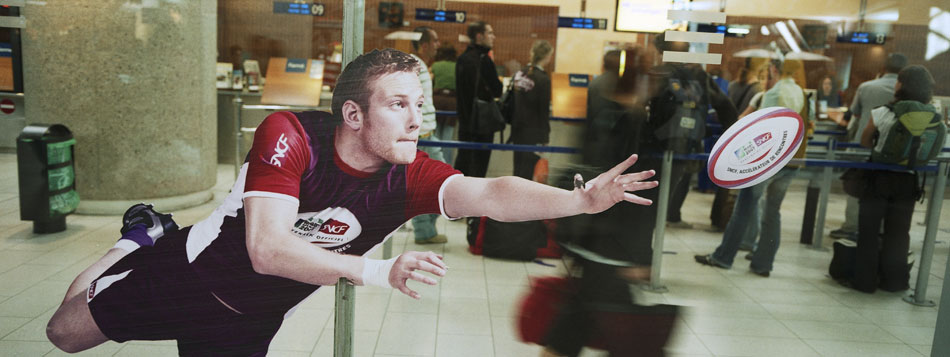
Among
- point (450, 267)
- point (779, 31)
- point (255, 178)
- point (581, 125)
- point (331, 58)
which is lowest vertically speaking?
point (450, 267)

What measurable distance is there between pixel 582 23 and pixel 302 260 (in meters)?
1.32

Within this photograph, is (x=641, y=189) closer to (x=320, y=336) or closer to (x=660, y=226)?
(x=660, y=226)

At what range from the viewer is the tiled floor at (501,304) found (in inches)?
91.6

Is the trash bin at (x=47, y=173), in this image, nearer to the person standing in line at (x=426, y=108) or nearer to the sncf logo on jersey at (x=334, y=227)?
the sncf logo on jersey at (x=334, y=227)

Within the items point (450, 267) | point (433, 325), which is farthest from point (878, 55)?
point (433, 325)

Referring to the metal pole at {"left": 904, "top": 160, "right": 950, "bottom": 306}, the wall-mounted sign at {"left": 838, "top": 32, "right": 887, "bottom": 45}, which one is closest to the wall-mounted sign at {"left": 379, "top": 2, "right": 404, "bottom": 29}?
the wall-mounted sign at {"left": 838, "top": 32, "right": 887, "bottom": 45}

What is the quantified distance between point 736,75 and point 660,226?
78cm

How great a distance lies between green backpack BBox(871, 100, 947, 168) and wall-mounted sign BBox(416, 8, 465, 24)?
1979mm

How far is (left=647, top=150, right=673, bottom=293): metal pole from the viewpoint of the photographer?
8.25ft

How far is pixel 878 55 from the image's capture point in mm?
2617

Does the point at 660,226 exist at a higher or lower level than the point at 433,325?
higher

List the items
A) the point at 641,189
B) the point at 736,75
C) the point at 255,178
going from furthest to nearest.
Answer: the point at 736,75
the point at 641,189
the point at 255,178

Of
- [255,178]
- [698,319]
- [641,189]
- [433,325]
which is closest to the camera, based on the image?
[255,178]

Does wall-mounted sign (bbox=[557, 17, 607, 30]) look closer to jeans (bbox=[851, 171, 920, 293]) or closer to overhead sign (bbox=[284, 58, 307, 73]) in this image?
overhead sign (bbox=[284, 58, 307, 73])
